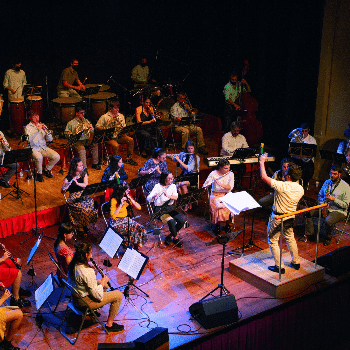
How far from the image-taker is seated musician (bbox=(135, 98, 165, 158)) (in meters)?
10.1

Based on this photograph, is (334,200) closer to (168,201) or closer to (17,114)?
(168,201)

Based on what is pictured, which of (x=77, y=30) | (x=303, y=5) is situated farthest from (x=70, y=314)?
(x=77, y=30)

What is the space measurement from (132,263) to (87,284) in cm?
75

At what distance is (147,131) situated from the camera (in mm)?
10328

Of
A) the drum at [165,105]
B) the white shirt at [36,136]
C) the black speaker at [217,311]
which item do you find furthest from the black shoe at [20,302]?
the drum at [165,105]

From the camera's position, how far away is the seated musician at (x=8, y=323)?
5.06 meters

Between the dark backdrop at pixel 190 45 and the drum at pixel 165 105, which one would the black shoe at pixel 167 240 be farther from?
the drum at pixel 165 105

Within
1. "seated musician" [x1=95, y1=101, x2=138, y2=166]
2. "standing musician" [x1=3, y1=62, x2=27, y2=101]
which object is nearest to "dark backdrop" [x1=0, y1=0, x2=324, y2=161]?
"standing musician" [x1=3, y1=62, x2=27, y2=101]

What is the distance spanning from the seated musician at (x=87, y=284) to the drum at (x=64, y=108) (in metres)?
5.79

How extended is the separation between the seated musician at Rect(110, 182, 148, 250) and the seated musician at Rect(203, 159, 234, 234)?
4.39 feet

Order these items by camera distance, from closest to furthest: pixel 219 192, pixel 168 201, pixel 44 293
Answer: pixel 44 293
pixel 168 201
pixel 219 192

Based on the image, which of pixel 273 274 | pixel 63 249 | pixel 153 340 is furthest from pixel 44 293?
pixel 273 274

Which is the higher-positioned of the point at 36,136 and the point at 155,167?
the point at 36,136

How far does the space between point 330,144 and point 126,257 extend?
5.78m
